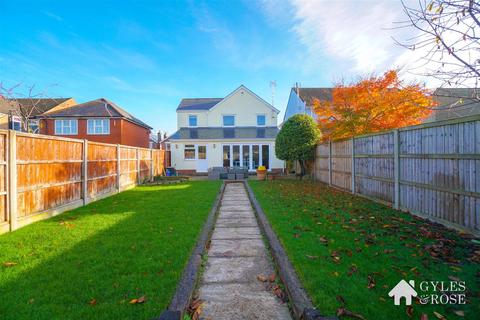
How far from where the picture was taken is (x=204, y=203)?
25.9 feet

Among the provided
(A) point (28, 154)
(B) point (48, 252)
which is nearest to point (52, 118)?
(A) point (28, 154)

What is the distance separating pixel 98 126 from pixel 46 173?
20.0 metres

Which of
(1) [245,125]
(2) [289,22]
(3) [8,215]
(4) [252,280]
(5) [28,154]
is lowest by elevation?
(4) [252,280]

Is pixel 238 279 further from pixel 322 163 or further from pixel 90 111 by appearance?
pixel 90 111

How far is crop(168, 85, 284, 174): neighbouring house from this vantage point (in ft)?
71.1

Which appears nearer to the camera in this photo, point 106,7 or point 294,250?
point 294,250

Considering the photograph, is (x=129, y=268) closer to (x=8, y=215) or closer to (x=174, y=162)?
(x=8, y=215)

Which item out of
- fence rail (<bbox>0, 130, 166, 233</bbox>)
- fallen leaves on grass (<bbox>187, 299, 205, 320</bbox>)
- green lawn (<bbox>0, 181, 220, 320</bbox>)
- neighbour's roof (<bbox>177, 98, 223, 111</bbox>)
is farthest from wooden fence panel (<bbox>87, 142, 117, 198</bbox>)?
neighbour's roof (<bbox>177, 98, 223, 111</bbox>)

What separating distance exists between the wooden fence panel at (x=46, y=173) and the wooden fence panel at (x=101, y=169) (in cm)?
63

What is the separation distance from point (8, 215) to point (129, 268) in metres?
3.76

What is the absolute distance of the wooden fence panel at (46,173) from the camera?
5.46 m

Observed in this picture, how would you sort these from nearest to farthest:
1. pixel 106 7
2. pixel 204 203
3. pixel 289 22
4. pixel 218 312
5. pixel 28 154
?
pixel 218 312 → pixel 28 154 → pixel 204 203 → pixel 106 7 → pixel 289 22

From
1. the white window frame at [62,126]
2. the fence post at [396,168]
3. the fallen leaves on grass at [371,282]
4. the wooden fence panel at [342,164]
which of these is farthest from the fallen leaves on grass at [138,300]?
the white window frame at [62,126]

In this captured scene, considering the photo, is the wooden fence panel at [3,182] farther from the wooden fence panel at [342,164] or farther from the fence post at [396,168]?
the wooden fence panel at [342,164]
